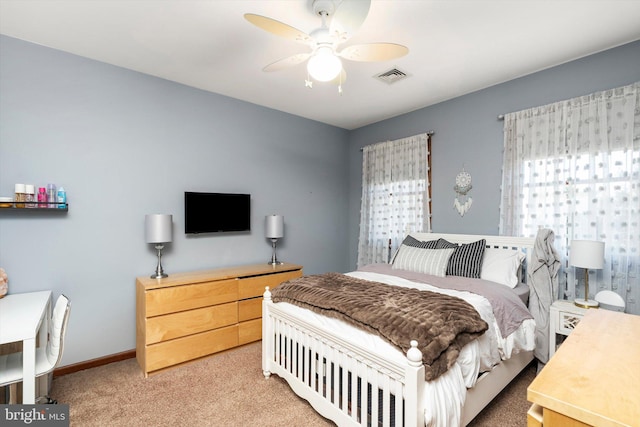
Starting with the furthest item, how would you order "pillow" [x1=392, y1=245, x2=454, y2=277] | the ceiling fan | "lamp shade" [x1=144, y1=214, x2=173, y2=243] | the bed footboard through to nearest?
1. "pillow" [x1=392, y1=245, x2=454, y2=277]
2. "lamp shade" [x1=144, y1=214, x2=173, y2=243]
3. the ceiling fan
4. the bed footboard

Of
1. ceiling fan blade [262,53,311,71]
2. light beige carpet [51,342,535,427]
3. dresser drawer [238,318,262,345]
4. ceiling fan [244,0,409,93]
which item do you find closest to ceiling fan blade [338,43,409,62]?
ceiling fan [244,0,409,93]

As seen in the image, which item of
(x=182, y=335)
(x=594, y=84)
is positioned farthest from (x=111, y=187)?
(x=594, y=84)

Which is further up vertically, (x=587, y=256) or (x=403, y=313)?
(x=587, y=256)

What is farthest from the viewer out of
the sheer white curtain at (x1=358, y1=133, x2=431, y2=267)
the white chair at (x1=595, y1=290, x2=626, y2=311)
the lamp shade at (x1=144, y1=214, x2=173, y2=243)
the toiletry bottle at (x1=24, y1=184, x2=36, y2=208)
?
the sheer white curtain at (x1=358, y1=133, x2=431, y2=267)

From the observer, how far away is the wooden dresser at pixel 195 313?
2.58 metres

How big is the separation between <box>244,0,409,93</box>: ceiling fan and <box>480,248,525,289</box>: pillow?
2053 mm

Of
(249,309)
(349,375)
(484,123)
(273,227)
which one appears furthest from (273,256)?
(484,123)

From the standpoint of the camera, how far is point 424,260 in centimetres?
301

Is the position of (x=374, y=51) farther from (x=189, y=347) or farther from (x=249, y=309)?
(x=189, y=347)

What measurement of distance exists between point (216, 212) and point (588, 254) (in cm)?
341

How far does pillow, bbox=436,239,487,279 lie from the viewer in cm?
280

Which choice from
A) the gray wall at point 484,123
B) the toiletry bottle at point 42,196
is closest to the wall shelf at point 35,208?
the toiletry bottle at point 42,196

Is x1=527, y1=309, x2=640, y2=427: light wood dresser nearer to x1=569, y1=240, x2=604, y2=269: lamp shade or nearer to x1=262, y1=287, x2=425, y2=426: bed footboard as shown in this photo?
x1=262, y1=287, x2=425, y2=426: bed footboard

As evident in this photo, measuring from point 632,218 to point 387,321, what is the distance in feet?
7.52
